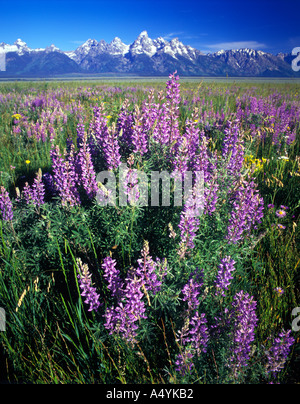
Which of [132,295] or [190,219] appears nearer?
[132,295]

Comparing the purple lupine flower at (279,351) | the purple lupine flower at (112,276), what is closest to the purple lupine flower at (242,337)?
the purple lupine flower at (279,351)

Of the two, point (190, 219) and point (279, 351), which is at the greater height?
point (190, 219)

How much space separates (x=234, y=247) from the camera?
207cm

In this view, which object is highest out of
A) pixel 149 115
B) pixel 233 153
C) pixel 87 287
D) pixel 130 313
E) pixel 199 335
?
pixel 149 115

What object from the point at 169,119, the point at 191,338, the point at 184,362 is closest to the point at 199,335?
the point at 191,338

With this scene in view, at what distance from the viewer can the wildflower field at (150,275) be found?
1575mm

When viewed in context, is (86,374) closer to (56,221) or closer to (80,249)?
(80,249)

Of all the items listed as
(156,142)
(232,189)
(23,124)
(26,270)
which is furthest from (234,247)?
(23,124)

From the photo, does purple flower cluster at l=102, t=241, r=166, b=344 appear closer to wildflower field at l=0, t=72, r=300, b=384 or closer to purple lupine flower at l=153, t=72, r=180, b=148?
wildflower field at l=0, t=72, r=300, b=384

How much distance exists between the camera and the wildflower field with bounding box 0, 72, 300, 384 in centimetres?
158

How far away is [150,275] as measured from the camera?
5.30 ft

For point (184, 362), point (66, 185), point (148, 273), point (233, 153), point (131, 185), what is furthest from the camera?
point (233, 153)

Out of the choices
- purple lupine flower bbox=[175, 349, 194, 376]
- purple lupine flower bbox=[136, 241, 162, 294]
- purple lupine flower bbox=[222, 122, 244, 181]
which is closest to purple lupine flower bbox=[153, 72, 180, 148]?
purple lupine flower bbox=[222, 122, 244, 181]

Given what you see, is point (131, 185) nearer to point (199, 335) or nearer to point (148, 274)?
point (148, 274)
